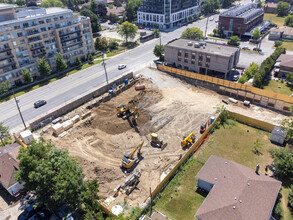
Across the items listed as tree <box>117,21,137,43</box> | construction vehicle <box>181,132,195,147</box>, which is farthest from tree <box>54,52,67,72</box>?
construction vehicle <box>181,132,195,147</box>

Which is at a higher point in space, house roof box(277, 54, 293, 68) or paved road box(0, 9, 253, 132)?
house roof box(277, 54, 293, 68)

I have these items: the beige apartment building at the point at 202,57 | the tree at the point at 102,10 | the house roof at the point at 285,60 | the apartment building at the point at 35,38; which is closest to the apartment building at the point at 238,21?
the house roof at the point at 285,60

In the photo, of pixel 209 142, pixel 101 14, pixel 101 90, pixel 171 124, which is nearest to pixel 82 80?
pixel 101 90

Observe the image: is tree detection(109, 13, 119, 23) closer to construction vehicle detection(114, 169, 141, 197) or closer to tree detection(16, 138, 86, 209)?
construction vehicle detection(114, 169, 141, 197)

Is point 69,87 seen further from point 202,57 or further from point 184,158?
point 184,158

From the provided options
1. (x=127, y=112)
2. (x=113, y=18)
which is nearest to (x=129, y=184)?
(x=127, y=112)

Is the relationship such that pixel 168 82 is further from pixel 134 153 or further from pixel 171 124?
pixel 134 153
